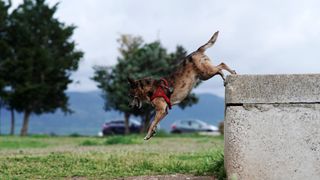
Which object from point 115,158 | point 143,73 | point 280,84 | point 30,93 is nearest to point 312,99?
point 280,84

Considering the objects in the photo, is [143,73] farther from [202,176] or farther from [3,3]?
[202,176]

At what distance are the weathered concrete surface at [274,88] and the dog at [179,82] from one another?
1023 millimetres

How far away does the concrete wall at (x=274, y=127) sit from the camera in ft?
27.6

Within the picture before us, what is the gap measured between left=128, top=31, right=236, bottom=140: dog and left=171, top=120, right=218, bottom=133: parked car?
141ft

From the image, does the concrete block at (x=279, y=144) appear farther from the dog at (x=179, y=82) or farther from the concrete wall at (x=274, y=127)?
the dog at (x=179, y=82)

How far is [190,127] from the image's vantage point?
177 ft

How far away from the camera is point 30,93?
161ft

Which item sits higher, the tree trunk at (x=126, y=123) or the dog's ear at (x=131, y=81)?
the tree trunk at (x=126, y=123)

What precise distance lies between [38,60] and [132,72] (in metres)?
7.71

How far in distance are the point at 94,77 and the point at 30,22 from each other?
693cm

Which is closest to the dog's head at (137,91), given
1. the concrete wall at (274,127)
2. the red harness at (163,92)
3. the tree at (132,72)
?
the red harness at (163,92)

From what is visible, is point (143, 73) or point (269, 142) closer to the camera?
point (269, 142)

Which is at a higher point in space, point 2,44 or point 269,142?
A: point 2,44

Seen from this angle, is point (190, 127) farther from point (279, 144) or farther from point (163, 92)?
point (279, 144)
